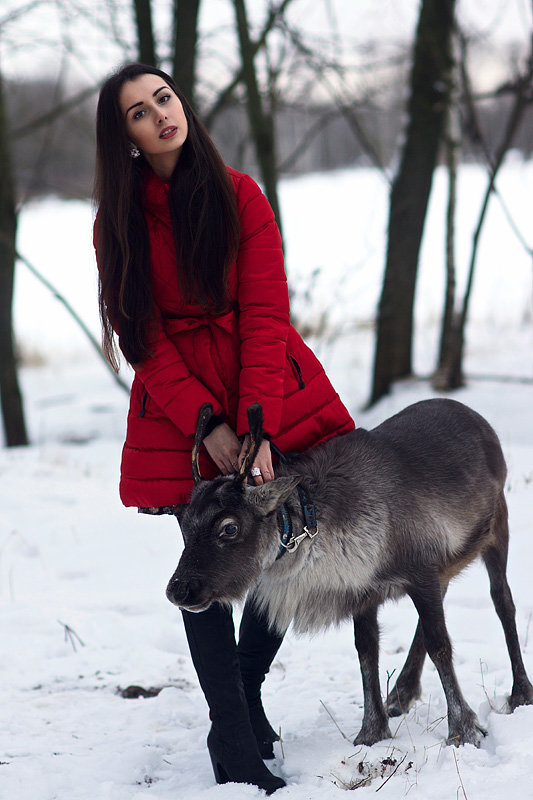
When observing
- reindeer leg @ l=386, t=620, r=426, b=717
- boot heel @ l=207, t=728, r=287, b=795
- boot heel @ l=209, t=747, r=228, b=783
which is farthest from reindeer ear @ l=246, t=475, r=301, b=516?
reindeer leg @ l=386, t=620, r=426, b=717

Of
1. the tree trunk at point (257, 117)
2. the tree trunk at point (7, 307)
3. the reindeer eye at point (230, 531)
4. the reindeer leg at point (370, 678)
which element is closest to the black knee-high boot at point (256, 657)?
the reindeer leg at point (370, 678)

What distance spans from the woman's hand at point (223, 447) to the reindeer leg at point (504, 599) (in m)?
1.30

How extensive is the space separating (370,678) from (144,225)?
1966 mm

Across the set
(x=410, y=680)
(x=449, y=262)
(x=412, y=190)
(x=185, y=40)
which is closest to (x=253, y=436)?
(x=410, y=680)

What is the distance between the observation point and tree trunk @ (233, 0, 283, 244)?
795cm

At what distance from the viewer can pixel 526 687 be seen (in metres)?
3.35

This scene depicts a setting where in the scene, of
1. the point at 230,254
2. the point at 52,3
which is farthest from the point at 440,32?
the point at 230,254

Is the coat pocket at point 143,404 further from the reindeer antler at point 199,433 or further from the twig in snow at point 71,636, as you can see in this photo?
the twig in snow at point 71,636

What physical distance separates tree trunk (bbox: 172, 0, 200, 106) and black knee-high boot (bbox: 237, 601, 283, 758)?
19.7ft

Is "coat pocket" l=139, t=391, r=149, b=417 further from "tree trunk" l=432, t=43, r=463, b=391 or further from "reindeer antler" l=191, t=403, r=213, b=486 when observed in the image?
"tree trunk" l=432, t=43, r=463, b=391

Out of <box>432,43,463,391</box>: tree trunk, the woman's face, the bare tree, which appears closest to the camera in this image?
the woman's face

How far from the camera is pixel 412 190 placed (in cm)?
882

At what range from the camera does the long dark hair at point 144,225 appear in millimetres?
2814

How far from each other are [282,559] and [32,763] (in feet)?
4.32
